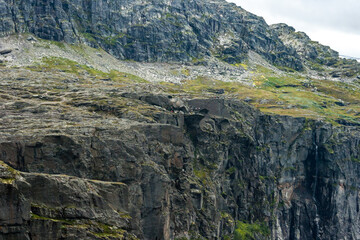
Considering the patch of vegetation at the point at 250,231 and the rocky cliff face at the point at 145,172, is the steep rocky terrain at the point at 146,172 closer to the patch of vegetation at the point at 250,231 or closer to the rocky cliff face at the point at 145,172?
Answer: the rocky cliff face at the point at 145,172

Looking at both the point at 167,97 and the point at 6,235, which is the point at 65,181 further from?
the point at 167,97

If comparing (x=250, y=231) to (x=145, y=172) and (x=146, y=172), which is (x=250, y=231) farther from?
(x=145, y=172)

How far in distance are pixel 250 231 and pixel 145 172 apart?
234 feet

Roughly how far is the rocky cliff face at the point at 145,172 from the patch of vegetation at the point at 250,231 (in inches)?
18.3

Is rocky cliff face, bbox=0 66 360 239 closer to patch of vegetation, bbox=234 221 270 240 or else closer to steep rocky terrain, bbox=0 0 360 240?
steep rocky terrain, bbox=0 0 360 240

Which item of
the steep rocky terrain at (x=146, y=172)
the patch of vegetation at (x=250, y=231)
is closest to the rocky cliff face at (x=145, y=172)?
the steep rocky terrain at (x=146, y=172)

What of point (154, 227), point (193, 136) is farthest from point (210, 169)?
point (154, 227)

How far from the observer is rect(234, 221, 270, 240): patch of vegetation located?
13112 cm

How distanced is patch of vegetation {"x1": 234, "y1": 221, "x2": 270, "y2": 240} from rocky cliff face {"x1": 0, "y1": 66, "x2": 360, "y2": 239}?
46 centimetres

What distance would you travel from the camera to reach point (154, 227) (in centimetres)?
8012

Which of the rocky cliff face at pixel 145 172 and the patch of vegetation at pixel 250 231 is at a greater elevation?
the rocky cliff face at pixel 145 172

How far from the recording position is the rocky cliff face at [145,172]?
51.3 meters

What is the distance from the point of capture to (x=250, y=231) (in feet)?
453

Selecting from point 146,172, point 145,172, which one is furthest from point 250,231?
point 145,172
